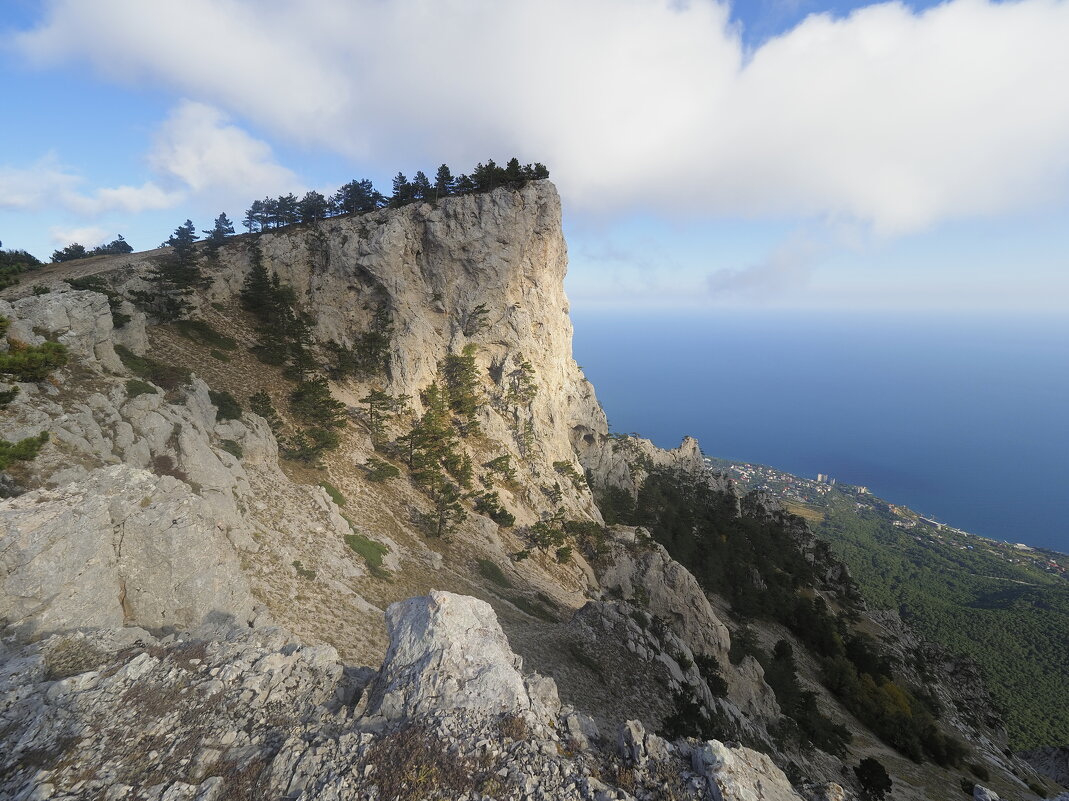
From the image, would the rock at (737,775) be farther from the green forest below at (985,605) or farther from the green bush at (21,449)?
the green forest below at (985,605)

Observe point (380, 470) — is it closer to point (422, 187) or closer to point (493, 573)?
point (493, 573)

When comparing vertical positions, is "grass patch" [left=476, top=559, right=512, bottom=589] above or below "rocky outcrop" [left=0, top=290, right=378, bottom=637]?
below

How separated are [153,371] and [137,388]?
558cm

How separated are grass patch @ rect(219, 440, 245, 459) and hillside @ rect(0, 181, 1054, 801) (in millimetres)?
147

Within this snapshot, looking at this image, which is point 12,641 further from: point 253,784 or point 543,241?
point 543,241

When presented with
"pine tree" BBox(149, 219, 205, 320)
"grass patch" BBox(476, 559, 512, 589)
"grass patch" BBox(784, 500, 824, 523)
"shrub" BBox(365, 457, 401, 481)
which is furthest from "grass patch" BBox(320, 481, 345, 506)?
"grass patch" BBox(784, 500, 824, 523)

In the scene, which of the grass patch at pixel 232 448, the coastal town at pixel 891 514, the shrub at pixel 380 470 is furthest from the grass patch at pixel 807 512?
the grass patch at pixel 232 448

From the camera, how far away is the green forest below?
206 feet

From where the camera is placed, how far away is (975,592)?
104 m

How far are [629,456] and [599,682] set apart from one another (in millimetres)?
52175

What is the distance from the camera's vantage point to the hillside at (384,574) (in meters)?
8.03

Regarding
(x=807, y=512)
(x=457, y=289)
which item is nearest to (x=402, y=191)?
(x=457, y=289)

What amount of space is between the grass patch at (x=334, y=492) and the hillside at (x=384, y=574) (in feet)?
0.81

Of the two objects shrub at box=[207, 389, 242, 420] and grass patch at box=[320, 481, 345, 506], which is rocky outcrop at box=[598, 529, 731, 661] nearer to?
grass patch at box=[320, 481, 345, 506]
